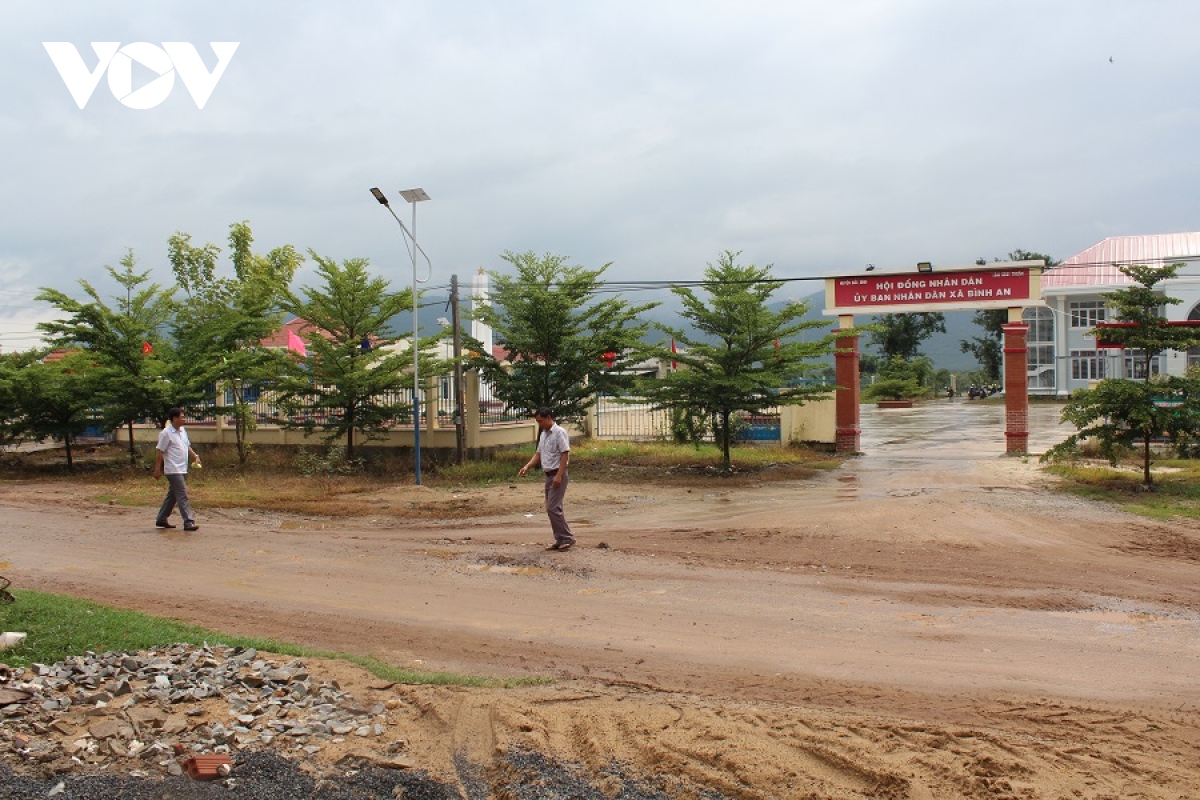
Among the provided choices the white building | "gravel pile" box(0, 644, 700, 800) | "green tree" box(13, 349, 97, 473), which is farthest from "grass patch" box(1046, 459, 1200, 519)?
the white building

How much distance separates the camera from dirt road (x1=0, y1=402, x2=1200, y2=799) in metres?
5.07

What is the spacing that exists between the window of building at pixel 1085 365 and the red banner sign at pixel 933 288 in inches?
1132

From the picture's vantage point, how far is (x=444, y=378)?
21.3 meters

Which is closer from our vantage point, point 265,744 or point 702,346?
point 265,744

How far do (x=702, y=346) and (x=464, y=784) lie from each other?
14670 mm

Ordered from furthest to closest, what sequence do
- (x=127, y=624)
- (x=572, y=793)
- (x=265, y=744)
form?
(x=127, y=624)
(x=265, y=744)
(x=572, y=793)

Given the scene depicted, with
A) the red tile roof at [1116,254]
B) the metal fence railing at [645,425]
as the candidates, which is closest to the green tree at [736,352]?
the metal fence railing at [645,425]

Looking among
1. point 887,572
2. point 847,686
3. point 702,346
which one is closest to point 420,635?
point 847,686

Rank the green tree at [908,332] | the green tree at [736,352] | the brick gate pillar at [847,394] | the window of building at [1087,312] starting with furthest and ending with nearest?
the green tree at [908,332], the window of building at [1087,312], the brick gate pillar at [847,394], the green tree at [736,352]

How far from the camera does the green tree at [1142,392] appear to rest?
14891 mm

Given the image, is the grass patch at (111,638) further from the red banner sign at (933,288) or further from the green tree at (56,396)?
the red banner sign at (933,288)

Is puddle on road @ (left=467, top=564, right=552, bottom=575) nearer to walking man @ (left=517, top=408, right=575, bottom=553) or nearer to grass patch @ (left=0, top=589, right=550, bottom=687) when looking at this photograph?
walking man @ (left=517, top=408, right=575, bottom=553)

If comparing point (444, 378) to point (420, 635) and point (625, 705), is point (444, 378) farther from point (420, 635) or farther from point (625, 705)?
point (625, 705)

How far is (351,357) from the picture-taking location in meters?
20.0
